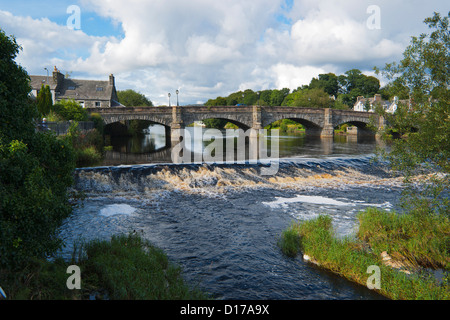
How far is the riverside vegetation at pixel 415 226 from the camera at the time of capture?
22.6ft

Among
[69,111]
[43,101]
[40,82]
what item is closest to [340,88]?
[40,82]

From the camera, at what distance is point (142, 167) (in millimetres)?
18594

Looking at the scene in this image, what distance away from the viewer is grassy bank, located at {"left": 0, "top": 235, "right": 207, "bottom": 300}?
16.2 feet

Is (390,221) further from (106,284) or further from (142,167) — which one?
(142,167)

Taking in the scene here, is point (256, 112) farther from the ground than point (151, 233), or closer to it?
farther from the ground

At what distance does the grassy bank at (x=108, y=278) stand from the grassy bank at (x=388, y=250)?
3.73 m

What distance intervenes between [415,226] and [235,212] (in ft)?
21.8

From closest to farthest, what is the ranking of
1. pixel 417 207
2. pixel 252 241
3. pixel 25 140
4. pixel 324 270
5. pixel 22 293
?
pixel 22 293 < pixel 25 140 < pixel 324 270 < pixel 417 207 < pixel 252 241

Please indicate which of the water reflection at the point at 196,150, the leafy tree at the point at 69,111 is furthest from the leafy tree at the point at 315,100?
the leafy tree at the point at 69,111

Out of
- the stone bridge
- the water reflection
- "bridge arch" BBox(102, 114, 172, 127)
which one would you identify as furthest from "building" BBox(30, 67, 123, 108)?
"bridge arch" BBox(102, 114, 172, 127)

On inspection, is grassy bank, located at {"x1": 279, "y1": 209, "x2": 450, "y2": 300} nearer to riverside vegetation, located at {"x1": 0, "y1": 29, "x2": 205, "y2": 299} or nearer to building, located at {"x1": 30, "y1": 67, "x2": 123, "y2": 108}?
riverside vegetation, located at {"x1": 0, "y1": 29, "x2": 205, "y2": 299}
